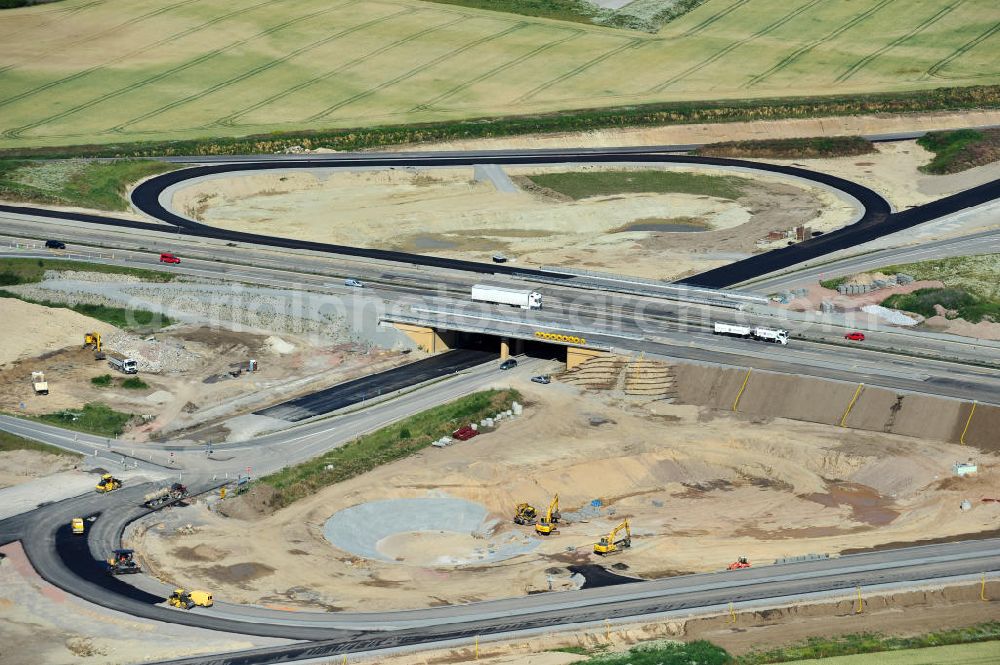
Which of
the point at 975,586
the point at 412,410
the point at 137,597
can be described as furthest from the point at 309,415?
the point at 975,586

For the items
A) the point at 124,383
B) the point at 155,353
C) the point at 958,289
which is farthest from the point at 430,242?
the point at 958,289

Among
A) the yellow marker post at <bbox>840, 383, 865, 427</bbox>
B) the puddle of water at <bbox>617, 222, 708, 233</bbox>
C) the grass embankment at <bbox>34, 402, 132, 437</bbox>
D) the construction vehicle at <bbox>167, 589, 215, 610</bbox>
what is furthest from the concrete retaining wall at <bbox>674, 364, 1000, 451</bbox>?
the construction vehicle at <bbox>167, 589, 215, 610</bbox>

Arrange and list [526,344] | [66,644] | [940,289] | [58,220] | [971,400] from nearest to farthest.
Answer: [66,644] → [971,400] → [526,344] → [940,289] → [58,220]

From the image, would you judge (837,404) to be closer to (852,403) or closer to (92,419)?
(852,403)

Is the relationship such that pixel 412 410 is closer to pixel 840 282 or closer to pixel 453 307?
pixel 453 307

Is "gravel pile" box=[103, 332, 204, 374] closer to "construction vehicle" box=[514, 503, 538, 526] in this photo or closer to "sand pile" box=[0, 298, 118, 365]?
"sand pile" box=[0, 298, 118, 365]

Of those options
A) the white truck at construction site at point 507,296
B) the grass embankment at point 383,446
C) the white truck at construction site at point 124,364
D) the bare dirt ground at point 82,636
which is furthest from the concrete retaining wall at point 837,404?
the bare dirt ground at point 82,636
